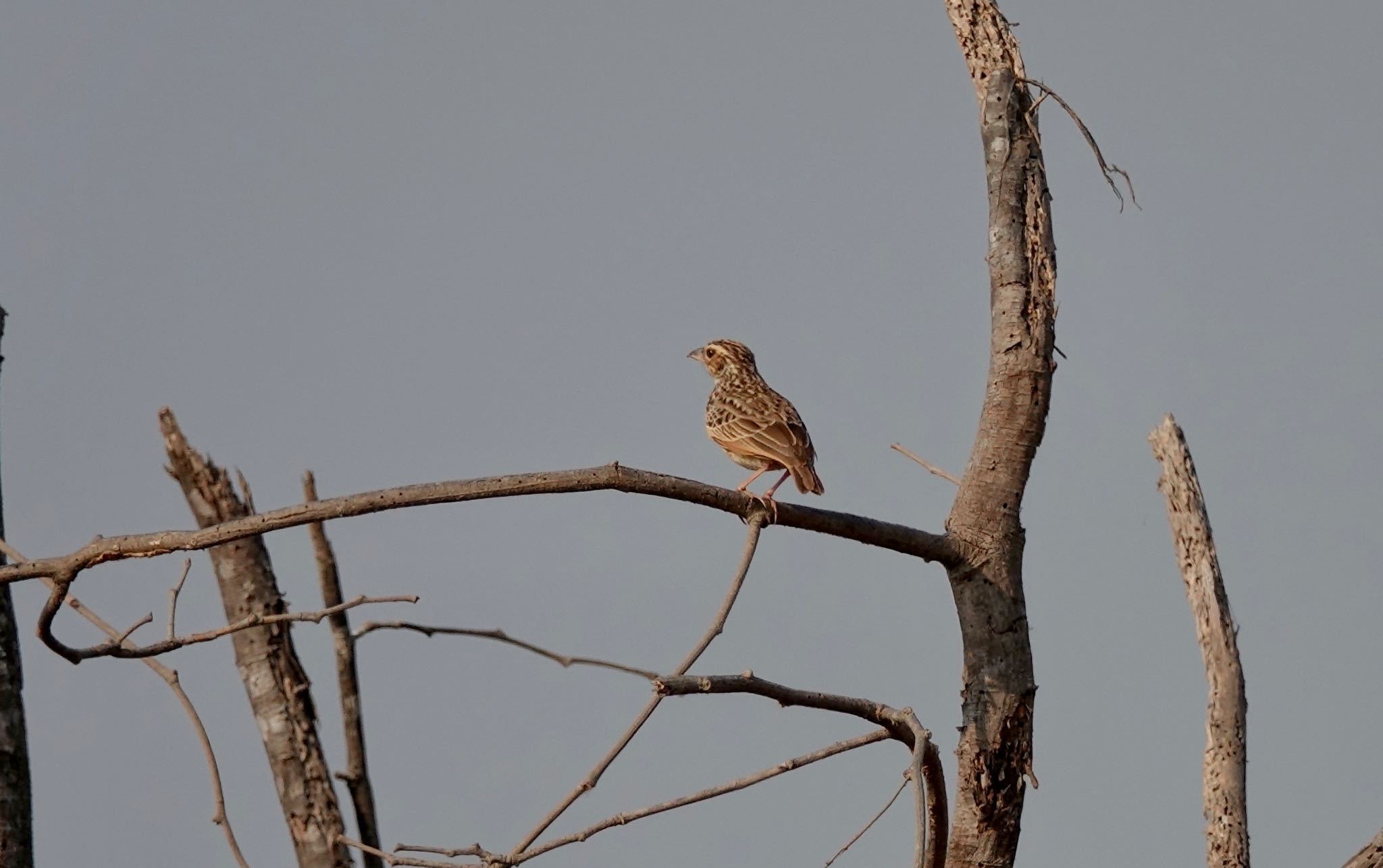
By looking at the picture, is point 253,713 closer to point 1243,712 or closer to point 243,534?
point 243,534

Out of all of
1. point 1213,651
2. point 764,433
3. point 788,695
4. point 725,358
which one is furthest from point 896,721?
point 1213,651

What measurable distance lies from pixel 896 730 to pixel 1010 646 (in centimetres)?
105

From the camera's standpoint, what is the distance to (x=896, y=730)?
5773mm

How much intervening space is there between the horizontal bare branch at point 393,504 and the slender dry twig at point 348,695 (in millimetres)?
4356

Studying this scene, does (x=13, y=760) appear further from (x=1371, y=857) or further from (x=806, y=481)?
(x=1371, y=857)

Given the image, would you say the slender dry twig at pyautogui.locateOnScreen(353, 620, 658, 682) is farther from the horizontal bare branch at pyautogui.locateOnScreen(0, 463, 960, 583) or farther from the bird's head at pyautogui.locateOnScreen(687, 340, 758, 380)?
the bird's head at pyautogui.locateOnScreen(687, 340, 758, 380)

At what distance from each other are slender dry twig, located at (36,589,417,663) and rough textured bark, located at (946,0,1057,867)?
7.97ft

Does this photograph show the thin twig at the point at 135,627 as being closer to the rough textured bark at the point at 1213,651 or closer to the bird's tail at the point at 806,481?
the bird's tail at the point at 806,481

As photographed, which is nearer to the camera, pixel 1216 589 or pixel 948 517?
pixel 948 517

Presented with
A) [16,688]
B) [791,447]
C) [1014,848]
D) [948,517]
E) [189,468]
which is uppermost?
[189,468]

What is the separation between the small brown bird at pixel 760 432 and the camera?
803 cm

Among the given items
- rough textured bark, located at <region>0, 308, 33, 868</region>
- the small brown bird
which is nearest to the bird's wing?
the small brown bird

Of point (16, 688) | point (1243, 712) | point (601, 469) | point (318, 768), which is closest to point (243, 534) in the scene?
point (601, 469)

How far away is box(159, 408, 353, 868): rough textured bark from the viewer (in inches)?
380
